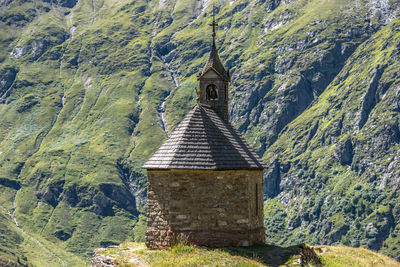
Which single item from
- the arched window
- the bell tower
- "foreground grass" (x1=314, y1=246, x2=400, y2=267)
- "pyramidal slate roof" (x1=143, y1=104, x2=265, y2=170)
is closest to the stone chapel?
"pyramidal slate roof" (x1=143, y1=104, x2=265, y2=170)

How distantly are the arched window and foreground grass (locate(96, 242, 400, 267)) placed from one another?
12.6 metres

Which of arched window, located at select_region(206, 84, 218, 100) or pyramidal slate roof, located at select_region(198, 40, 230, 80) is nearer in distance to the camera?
arched window, located at select_region(206, 84, 218, 100)

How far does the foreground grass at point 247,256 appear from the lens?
26422 mm

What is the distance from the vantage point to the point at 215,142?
32781mm

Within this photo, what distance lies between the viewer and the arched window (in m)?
40.5

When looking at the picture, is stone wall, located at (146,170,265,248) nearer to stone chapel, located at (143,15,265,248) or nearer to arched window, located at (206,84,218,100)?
stone chapel, located at (143,15,265,248)

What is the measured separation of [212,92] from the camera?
4066 cm

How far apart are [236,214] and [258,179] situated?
16.0 feet

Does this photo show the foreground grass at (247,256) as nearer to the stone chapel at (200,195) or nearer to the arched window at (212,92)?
the stone chapel at (200,195)

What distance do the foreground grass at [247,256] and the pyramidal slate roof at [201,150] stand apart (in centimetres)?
465

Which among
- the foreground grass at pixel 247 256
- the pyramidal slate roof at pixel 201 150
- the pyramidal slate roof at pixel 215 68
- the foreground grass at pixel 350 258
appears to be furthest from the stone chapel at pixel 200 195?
the pyramidal slate roof at pixel 215 68

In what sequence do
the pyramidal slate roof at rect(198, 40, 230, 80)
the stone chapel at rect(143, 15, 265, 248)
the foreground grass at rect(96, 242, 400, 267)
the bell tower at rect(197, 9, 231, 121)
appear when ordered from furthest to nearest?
the pyramidal slate roof at rect(198, 40, 230, 80) < the bell tower at rect(197, 9, 231, 121) < the stone chapel at rect(143, 15, 265, 248) < the foreground grass at rect(96, 242, 400, 267)

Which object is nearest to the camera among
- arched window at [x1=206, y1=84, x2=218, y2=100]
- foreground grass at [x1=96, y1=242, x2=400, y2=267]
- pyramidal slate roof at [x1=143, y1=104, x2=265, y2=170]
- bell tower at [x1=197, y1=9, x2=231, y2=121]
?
foreground grass at [x1=96, y1=242, x2=400, y2=267]

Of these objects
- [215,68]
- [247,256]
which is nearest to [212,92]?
[215,68]
